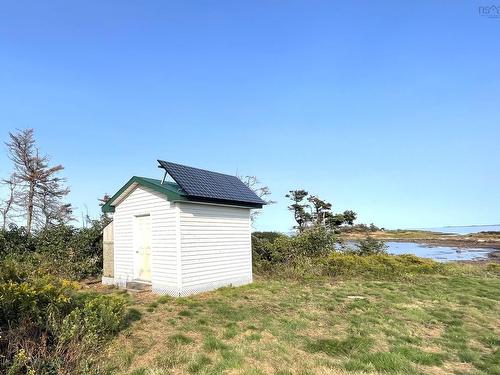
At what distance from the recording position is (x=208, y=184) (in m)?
11.3

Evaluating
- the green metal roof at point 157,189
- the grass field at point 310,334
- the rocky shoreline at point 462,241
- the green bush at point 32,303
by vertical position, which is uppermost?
the green metal roof at point 157,189

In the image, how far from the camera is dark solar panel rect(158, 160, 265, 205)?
33.5ft

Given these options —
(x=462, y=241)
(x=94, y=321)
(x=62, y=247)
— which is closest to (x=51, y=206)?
(x=62, y=247)

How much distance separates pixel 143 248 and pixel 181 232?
205 cm

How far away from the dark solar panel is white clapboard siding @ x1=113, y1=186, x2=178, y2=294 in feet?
2.43

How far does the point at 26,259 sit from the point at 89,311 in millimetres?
8707

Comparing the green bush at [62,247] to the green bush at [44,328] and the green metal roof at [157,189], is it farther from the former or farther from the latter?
the green bush at [44,328]

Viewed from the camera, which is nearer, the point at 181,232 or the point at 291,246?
the point at 181,232

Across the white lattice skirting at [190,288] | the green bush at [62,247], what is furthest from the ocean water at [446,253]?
the green bush at [62,247]

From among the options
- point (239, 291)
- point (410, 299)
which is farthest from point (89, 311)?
point (410, 299)

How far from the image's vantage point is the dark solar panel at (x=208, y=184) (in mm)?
10203

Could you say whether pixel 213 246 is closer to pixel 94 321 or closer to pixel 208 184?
pixel 208 184

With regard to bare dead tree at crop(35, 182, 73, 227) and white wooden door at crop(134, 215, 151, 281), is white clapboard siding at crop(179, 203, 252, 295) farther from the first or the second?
bare dead tree at crop(35, 182, 73, 227)

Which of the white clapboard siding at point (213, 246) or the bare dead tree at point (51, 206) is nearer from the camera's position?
the white clapboard siding at point (213, 246)
